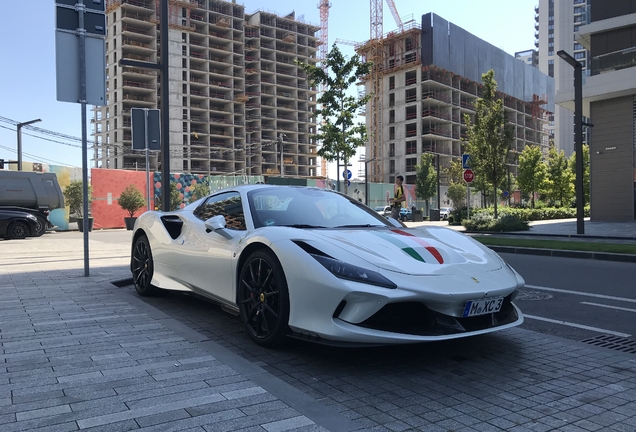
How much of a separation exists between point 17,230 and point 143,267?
15105 millimetres

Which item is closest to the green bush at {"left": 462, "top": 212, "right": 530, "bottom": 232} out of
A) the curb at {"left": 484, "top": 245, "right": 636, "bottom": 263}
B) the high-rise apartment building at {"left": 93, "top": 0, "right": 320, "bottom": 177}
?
the curb at {"left": 484, "top": 245, "right": 636, "bottom": 263}

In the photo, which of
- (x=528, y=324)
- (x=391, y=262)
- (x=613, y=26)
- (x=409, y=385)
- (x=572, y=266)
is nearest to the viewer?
(x=409, y=385)

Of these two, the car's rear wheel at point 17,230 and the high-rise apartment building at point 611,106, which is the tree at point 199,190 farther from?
the high-rise apartment building at point 611,106

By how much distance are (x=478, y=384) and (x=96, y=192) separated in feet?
95.2

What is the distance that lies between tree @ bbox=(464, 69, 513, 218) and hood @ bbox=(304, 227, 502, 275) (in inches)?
733

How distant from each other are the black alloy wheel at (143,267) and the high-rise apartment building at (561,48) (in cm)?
9318

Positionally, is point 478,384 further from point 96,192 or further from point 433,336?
point 96,192

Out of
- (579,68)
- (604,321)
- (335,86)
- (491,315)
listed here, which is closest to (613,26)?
(579,68)

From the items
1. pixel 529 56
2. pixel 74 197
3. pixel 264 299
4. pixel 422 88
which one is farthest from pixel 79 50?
pixel 529 56

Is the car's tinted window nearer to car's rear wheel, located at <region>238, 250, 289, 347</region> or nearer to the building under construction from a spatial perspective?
car's rear wheel, located at <region>238, 250, 289, 347</region>

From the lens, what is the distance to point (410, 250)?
3623 mm

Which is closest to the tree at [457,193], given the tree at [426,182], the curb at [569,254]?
the tree at [426,182]

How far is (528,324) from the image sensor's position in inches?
189

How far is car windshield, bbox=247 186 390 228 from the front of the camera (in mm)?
4301
